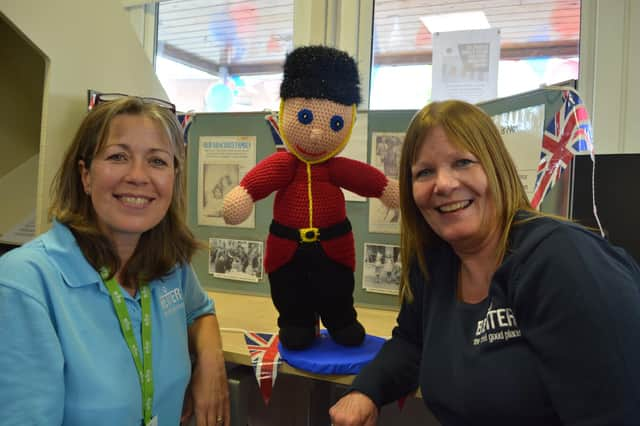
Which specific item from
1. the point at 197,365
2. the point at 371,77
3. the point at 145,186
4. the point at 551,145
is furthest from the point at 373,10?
the point at 197,365

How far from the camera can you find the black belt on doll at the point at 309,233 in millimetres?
914

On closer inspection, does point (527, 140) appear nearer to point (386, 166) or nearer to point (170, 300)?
point (386, 166)

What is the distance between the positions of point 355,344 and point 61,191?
0.64 m

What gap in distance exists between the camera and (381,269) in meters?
1.36

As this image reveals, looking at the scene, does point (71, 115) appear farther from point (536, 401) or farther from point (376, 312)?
point (536, 401)

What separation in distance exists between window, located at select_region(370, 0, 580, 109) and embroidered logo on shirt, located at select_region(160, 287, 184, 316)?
1.02 metres

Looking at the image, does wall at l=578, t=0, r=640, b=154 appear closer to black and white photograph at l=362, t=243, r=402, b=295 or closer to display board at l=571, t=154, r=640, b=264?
display board at l=571, t=154, r=640, b=264

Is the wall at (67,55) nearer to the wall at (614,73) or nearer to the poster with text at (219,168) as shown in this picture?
the poster with text at (219,168)

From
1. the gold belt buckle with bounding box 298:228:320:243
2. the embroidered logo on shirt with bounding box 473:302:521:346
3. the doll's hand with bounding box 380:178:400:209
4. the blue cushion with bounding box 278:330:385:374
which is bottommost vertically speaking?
the blue cushion with bounding box 278:330:385:374

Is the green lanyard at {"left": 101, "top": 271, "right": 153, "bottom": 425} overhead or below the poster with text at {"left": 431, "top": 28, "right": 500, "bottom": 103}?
below

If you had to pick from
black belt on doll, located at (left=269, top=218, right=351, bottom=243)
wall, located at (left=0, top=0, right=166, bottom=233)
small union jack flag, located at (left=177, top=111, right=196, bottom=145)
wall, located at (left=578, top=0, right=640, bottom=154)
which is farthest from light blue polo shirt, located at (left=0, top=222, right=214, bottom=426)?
wall, located at (left=578, top=0, right=640, bottom=154)

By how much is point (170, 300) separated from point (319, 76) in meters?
0.53

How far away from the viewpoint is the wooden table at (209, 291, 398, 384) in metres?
0.99

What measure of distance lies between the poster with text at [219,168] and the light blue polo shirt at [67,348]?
659mm
